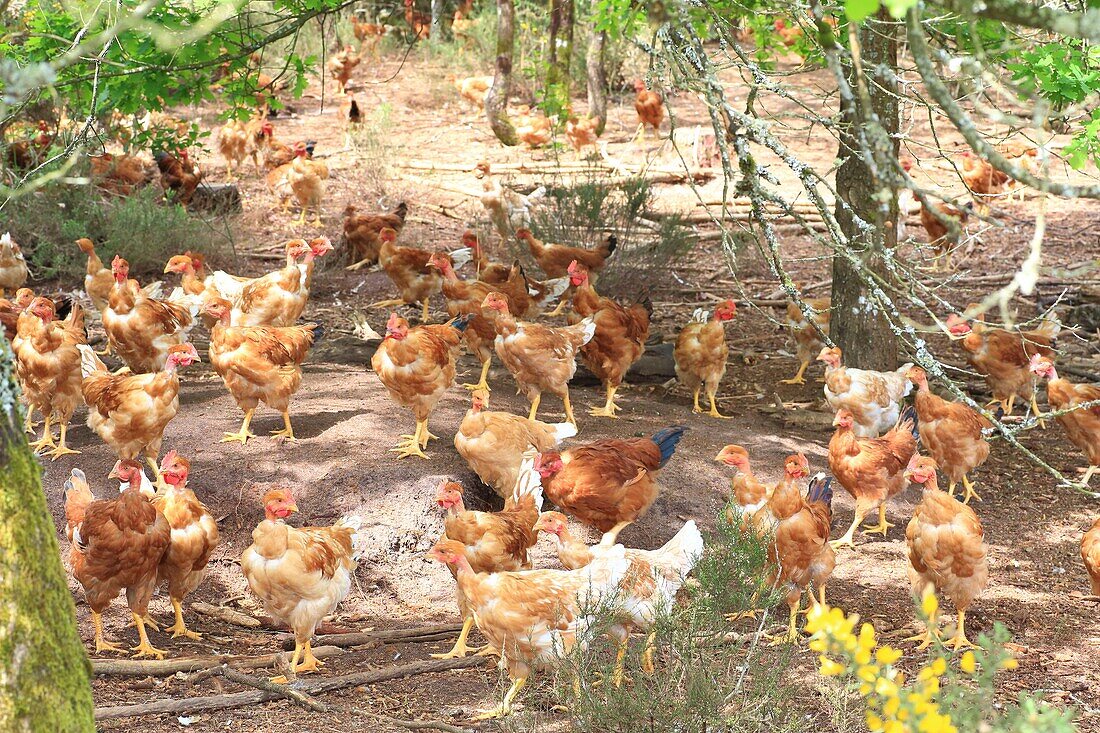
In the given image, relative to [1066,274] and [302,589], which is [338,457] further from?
[1066,274]

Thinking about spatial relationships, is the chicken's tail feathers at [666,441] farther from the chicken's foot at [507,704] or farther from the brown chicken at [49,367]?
the brown chicken at [49,367]

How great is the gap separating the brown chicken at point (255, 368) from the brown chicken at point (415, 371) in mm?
644

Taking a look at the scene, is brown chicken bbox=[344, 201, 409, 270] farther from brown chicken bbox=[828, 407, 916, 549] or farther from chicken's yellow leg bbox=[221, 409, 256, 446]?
brown chicken bbox=[828, 407, 916, 549]

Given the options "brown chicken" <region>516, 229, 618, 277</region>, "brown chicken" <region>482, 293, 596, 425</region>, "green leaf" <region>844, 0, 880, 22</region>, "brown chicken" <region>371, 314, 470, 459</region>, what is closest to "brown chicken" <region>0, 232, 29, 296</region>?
"brown chicken" <region>516, 229, 618, 277</region>

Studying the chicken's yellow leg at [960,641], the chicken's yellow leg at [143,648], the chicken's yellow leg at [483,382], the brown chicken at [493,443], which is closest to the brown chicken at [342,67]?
the chicken's yellow leg at [483,382]

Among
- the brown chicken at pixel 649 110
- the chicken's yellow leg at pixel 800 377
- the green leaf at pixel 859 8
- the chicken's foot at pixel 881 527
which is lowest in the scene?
the chicken's foot at pixel 881 527

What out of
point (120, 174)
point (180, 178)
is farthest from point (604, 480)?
point (120, 174)

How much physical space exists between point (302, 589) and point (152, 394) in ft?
6.97

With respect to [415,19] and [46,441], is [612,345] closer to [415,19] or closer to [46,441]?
[46,441]

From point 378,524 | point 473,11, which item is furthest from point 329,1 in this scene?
point 473,11

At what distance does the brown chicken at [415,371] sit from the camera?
7293mm

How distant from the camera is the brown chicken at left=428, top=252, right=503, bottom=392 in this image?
884 cm

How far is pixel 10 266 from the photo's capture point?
35.9 ft

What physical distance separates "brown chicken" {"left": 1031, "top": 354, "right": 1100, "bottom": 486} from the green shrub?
879 cm
